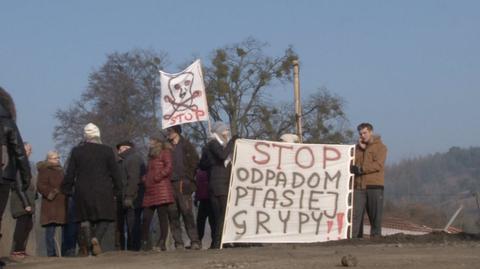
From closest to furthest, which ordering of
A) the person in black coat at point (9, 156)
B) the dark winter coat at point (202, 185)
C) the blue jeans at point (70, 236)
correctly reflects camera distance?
the person in black coat at point (9, 156), the dark winter coat at point (202, 185), the blue jeans at point (70, 236)

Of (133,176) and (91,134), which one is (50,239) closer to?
(133,176)

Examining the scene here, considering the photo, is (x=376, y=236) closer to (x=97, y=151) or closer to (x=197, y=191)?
(x=197, y=191)

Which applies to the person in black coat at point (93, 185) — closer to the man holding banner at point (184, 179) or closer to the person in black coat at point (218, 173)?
the man holding banner at point (184, 179)

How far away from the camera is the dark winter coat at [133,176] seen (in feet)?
47.4

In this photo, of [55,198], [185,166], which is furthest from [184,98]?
[55,198]

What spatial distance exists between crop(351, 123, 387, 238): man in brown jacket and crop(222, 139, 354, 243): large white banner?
A: 0.19 m

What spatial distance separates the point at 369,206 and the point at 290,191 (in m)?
1.11

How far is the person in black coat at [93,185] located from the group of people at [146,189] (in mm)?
12

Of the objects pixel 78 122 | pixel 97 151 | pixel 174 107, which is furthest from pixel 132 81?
pixel 97 151

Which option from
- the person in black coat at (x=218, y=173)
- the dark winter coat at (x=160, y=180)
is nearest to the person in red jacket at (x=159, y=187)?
the dark winter coat at (x=160, y=180)

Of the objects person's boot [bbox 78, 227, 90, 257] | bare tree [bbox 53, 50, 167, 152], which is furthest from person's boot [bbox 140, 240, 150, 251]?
→ bare tree [bbox 53, 50, 167, 152]

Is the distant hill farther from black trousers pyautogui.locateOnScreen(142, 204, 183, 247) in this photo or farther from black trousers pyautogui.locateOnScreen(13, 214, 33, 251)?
black trousers pyautogui.locateOnScreen(13, 214, 33, 251)

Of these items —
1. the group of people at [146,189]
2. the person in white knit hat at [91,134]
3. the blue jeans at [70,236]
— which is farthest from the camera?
the blue jeans at [70,236]

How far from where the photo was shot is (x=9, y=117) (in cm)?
1011
